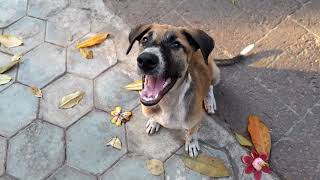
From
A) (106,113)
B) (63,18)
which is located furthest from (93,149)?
(63,18)

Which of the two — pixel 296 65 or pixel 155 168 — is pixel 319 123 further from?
pixel 155 168

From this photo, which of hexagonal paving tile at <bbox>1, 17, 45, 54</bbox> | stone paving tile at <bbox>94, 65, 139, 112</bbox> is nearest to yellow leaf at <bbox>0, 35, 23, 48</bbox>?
hexagonal paving tile at <bbox>1, 17, 45, 54</bbox>

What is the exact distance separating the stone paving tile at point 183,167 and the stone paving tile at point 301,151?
1.62ft

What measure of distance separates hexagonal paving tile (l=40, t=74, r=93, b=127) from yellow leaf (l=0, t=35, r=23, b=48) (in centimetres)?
82

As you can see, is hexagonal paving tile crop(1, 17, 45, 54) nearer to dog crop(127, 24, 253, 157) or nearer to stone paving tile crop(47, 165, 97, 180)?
stone paving tile crop(47, 165, 97, 180)

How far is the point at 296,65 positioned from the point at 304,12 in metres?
0.85

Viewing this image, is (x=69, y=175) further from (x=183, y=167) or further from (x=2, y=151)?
(x=183, y=167)

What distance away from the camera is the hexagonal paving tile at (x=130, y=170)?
4234 mm

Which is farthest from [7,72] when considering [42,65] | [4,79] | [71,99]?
[71,99]

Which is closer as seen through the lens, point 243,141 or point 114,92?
point 243,141

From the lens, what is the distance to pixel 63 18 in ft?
18.6

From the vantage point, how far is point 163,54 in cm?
335

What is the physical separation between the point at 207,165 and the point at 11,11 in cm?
332

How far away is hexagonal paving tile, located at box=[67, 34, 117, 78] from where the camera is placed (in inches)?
201
